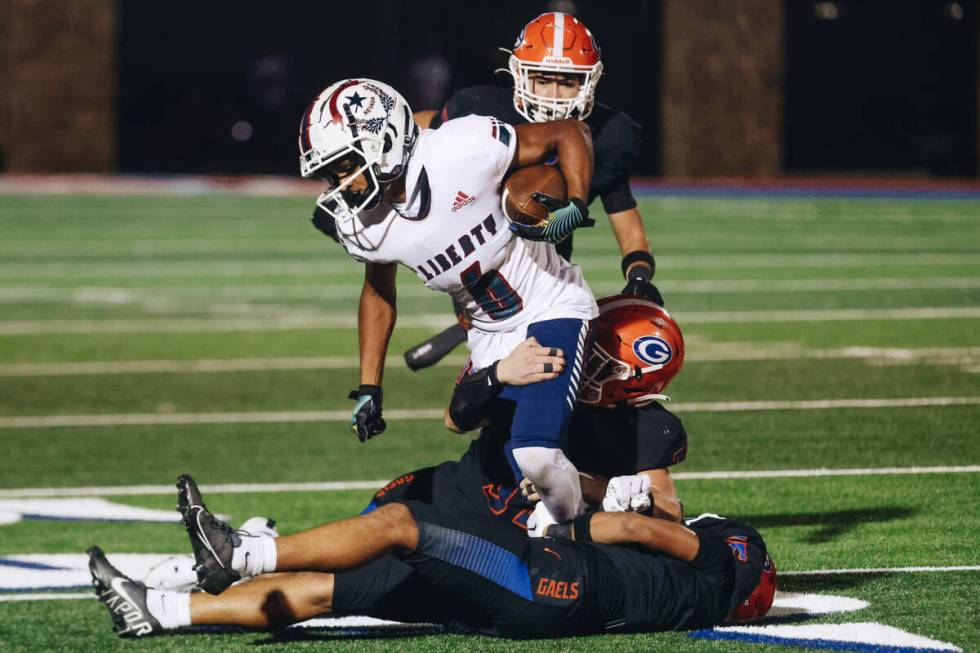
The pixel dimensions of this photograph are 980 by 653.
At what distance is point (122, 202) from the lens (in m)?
25.3

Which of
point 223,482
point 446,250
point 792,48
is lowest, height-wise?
point 223,482

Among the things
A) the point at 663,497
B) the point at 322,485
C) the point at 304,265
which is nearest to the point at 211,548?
the point at 663,497

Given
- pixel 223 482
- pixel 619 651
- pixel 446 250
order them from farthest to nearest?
pixel 223 482, pixel 446 250, pixel 619 651

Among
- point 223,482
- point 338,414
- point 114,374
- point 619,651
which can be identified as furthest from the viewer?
point 114,374

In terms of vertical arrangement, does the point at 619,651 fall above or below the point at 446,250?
below

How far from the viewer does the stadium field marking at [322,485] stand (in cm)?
766

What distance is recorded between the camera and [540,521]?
546 centimetres

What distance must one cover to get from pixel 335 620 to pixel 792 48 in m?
26.9

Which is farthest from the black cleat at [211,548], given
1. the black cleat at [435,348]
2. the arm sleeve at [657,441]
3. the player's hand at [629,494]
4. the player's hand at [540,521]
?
the black cleat at [435,348]

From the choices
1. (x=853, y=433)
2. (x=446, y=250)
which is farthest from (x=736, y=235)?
(x=446, y=250)

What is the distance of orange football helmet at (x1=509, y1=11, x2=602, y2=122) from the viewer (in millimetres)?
6348

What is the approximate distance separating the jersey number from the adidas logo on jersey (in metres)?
0.19

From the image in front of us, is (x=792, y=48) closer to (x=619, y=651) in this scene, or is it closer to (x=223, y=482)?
(x=223, y=482)

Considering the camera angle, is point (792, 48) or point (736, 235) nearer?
point (736, 235)
